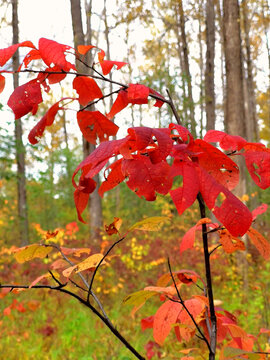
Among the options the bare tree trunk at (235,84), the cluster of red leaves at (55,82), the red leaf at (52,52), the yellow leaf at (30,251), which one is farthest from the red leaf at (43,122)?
the bare tree trunk at (235,84)

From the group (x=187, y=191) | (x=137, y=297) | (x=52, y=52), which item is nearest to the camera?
(x=187, y=191)

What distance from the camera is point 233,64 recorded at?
14.4ft

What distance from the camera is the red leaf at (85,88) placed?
0.75 meters

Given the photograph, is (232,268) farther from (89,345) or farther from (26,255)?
(26,255)

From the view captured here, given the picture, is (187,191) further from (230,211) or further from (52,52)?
(52,52)

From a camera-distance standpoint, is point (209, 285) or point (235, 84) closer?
point (209, 285)

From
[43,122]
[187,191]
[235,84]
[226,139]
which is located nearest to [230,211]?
[187,191]

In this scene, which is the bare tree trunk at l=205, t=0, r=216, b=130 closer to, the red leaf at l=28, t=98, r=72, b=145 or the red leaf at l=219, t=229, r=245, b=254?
the red leaf at l=219, t=229, r=245, b=254

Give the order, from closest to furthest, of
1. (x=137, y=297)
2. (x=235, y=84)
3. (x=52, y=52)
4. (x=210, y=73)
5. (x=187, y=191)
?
(x=187, y=191) → (x=52, y=52) → (x=137, y=297) → (x=235, y=84) → (x=210, y=73)

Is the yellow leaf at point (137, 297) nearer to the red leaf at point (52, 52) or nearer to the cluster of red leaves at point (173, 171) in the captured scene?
the cluster of red leaves at point (173, 171)

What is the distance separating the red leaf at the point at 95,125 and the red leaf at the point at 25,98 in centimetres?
10

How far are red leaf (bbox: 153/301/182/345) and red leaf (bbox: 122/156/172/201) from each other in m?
0.40

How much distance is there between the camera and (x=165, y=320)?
815 millimetres

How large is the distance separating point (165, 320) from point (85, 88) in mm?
586
